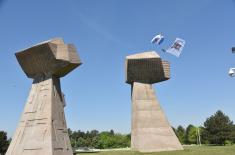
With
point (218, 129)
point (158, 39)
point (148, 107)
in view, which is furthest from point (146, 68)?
point (218, 129)

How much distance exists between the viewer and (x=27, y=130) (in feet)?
93.0

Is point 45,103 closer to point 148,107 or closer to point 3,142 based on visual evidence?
point 148,107

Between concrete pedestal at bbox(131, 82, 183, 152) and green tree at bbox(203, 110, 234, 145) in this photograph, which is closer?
concrete pedestal at bbox(131, 82, 183, 152)

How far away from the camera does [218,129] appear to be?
67062mm

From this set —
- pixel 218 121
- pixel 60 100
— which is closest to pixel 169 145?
pixel 60 100

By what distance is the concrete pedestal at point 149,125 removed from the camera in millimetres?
34438

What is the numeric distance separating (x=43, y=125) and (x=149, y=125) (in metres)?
11.9

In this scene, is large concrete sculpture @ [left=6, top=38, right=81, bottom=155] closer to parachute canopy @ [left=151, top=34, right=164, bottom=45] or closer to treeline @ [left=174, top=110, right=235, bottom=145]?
parachute canopy @ [left=151, top=34, right=164, bottom=45]

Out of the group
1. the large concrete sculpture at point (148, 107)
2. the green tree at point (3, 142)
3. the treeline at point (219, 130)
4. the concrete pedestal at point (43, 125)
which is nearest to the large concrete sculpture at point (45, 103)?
the concrete pedestal at point (43, 125)

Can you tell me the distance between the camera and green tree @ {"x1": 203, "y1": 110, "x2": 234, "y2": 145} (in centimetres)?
6662

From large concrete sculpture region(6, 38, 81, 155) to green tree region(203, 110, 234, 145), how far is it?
145 ft

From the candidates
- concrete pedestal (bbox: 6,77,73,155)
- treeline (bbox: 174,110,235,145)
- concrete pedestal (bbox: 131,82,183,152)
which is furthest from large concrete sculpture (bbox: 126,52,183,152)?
treeline (bbox: 174,110,235,145)

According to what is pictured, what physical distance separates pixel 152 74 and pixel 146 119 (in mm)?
4905

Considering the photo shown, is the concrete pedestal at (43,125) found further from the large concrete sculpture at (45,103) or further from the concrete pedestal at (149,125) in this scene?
the concrete pedestal at (149,125)
